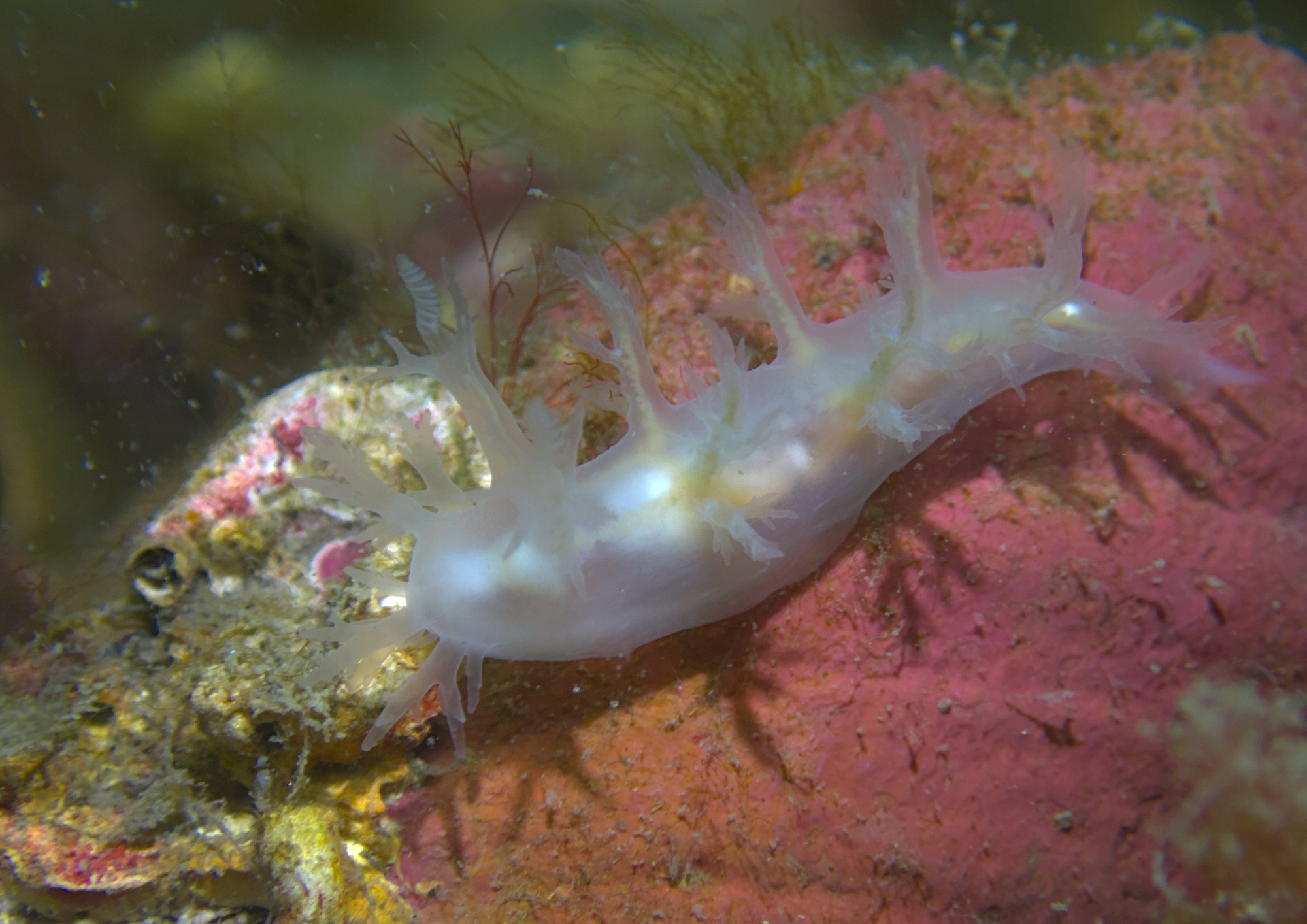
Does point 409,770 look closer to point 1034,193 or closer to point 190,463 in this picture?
point 190,463

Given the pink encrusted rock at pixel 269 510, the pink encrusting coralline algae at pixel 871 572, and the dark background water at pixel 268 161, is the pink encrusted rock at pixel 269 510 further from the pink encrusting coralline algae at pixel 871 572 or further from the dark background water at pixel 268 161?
the pink encrusting coralline algae at pixel 871 572

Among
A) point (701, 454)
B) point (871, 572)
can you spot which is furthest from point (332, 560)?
point (871, 572)

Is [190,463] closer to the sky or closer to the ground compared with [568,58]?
closer to the ground

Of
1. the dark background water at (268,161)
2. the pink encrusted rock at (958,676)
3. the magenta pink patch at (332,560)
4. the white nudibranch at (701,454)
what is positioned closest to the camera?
the white nudibranch at (701,454)

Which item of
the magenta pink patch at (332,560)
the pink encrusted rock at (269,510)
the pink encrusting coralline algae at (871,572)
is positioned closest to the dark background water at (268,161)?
the pink encrusted rock at (269,510)

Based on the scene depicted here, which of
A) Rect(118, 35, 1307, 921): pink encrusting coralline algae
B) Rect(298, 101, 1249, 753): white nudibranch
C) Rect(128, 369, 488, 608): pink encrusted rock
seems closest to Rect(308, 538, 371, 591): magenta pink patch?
Rect(128, 369, 488, 608): pink encrusted rock

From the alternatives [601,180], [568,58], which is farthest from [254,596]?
[568,58]
